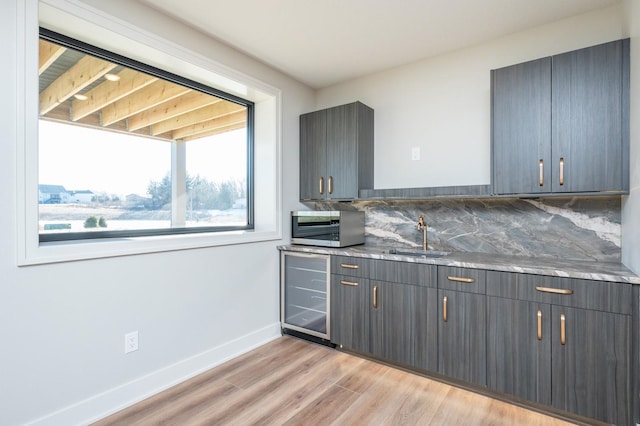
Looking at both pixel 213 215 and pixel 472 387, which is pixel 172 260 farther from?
pixel 472 387

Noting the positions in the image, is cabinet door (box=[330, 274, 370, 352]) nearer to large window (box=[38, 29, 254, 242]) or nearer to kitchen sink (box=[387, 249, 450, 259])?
kitchen sink (box=[387, 249, 450, 259])

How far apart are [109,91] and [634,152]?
320 cm


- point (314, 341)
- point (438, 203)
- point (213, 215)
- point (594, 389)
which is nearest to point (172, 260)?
point (213, 215)

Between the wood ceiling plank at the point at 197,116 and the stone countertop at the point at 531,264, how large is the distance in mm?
1650

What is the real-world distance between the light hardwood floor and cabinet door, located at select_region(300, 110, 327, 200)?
61.5 inches

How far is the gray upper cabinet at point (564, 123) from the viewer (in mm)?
1928

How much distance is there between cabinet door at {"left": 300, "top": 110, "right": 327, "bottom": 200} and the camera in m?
3.23

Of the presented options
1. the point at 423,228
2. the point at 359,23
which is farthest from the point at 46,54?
the point at 423,228

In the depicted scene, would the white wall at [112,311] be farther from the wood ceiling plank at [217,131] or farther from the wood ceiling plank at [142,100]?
the wood ceiling plank at [217,131]

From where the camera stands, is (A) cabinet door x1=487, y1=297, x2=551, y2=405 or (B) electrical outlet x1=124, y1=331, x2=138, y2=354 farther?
(B) electrical outlet x1=124, y1=331, x2=138, y2=354

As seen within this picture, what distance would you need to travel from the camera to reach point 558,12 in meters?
2.25

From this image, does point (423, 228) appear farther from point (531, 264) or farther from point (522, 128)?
point (522, 128)

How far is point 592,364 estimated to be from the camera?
5.95ft

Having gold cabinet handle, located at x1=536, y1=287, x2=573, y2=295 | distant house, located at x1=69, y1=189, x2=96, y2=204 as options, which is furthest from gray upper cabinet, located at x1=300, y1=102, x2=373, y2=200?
distant house, located at x1=69, y1=189, x2=96, y2=204
